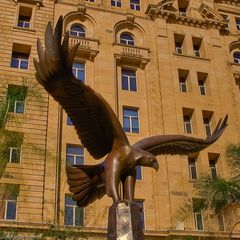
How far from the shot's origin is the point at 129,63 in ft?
103

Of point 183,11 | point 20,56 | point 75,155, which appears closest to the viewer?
point 75,155

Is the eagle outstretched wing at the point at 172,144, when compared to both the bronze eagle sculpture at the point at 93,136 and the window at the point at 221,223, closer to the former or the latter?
the bronze eagle sculpture at the point at 93,136

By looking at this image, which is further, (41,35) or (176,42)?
(176,42)

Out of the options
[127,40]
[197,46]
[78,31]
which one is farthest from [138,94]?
[197,46]

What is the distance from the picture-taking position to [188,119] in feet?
102

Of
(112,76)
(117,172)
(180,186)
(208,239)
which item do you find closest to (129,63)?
(112,76)

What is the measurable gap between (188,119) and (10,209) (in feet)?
45.2

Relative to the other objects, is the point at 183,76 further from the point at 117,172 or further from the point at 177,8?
the point at 117,172

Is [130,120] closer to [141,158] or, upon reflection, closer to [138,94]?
[138,94]

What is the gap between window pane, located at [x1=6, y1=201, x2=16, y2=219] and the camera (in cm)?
2373

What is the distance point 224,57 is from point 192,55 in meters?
2.80

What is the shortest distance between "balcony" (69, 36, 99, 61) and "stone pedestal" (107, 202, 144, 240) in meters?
22.5

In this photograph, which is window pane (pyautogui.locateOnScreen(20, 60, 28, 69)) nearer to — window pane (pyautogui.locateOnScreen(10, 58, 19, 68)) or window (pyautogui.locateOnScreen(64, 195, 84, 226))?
window pane (pyautogui.locateOnScreen(10, 58, 19, 68))

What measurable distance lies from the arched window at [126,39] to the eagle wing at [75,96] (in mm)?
24009
